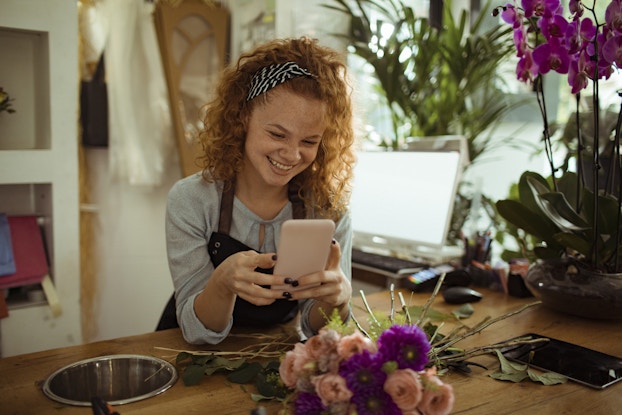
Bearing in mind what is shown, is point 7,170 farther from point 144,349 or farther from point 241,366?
point 241,366

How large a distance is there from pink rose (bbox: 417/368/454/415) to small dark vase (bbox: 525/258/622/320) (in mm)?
897

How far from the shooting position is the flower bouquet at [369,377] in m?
0.85

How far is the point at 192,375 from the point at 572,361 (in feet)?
2.65

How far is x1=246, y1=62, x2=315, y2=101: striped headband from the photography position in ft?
4.94

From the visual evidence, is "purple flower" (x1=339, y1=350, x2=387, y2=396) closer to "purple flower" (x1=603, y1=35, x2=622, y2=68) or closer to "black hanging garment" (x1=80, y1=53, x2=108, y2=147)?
"purple flower" (x1=603, y1=35, x2=622, y2=68)

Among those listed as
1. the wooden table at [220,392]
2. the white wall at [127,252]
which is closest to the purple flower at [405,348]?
the wooden table at [220,392]

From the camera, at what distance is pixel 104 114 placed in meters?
2.74

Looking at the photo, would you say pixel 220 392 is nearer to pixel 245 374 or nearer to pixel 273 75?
pixel 245 374

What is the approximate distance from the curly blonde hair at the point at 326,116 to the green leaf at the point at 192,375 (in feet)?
1.90

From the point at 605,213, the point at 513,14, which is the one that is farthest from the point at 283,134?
the point at 605,213

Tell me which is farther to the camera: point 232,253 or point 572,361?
point 232,253

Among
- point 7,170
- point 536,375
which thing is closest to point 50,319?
point 7,170

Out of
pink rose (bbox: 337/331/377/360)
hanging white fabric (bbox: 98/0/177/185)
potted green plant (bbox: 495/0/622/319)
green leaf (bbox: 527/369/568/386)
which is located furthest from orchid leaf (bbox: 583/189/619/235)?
hanging white fabric (bbox: 98/0/177/185)

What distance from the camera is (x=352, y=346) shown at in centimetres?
89
